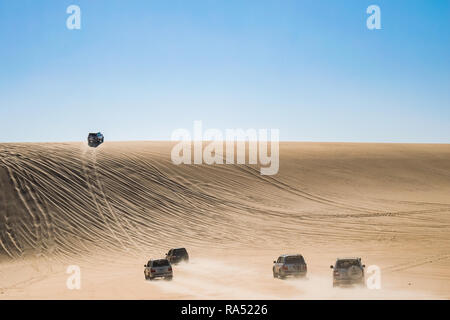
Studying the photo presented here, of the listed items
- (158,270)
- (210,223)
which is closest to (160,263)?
(158,270)

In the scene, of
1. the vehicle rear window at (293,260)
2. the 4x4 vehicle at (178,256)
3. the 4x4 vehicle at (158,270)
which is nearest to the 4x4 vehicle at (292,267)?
the vehicle rear window at (293,260)

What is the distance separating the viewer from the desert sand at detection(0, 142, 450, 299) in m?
22.1

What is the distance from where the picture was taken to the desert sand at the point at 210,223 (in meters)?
22.1

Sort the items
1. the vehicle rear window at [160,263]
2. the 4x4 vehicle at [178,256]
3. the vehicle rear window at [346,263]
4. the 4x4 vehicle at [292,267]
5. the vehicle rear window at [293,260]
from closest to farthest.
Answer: the vehicle rear window at [346,263]
the 4x4 vehicle at [292,267]
the vehicle rear window at [293,260]
the vehicle rear window at [160,263]
the 4x4 vehicle at [178,256]

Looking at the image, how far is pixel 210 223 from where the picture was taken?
39.7 m

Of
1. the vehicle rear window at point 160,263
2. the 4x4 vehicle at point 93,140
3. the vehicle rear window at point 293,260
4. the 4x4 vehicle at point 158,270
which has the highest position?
the 4x4 vehicle at point 93,140

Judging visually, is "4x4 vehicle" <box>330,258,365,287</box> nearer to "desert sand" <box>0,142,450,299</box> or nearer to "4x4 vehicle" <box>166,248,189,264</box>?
"desert sand" <box>0,142,450,299</box>

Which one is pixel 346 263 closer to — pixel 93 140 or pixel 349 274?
pixel 349 274

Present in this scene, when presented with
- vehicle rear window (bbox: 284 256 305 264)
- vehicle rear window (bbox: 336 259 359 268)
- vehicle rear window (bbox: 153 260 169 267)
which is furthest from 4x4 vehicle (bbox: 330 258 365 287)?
vehicle rear window (bbox: 153 260 169 267)

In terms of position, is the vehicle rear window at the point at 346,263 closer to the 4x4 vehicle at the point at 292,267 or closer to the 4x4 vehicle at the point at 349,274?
the 4x4 vehicle at the point at 349,274

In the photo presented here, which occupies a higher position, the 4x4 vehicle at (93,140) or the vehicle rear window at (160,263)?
the 4x4 vehicle at (93,140)

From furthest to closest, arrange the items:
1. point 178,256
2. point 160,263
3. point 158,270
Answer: point 178,256
point 160,263
point 158,270

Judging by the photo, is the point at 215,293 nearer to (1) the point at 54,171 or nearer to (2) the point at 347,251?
(2) the point at 347,251

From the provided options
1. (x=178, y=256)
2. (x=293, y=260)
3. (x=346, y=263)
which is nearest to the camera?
(x=346, y=263)
